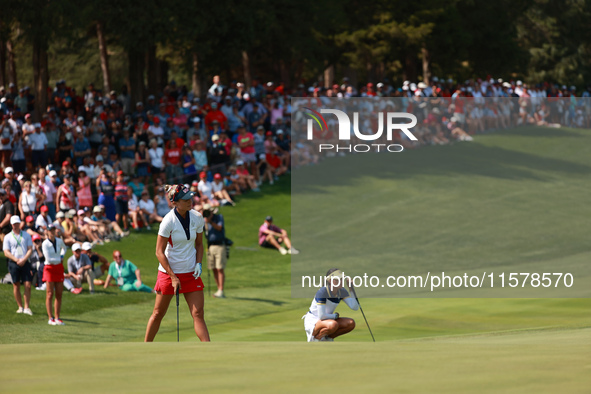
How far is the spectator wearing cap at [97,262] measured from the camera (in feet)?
62.1

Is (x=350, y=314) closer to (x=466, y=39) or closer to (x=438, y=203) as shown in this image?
(x=438, y=203)

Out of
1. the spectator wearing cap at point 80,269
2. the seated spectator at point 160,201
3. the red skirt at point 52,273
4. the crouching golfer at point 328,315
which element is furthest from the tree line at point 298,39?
the crouching golfer at point 328,315

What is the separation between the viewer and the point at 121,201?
74.6ft

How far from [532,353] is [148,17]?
26.0 metres

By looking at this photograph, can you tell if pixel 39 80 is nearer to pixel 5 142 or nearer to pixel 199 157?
pixel 5 142

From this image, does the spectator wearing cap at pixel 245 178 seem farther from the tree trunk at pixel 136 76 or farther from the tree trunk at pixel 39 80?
the tree trunk at pixel 136 76

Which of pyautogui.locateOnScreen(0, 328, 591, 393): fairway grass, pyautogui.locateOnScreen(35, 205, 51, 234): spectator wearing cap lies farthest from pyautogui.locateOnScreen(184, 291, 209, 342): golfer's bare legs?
pyautogui.locateOnScreen(35, 205, 51, 234): spectator wearing cap

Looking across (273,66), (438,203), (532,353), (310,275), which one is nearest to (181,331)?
(310,275)

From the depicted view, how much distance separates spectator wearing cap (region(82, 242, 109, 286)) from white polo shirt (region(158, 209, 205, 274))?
394 inches

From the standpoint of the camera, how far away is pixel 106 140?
79.0 feet

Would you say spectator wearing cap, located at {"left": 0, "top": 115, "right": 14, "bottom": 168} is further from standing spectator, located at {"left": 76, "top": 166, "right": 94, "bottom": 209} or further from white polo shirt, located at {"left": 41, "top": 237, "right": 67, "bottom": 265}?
white polo shirt, located at {"left": 41, "top": 237, "right": 67, "bottom": 265}

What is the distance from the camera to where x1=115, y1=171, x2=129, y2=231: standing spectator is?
22516 millimetres

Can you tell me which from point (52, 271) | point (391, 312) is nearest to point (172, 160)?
point (52, 271)

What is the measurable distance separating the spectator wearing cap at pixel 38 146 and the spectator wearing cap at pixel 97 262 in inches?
169
